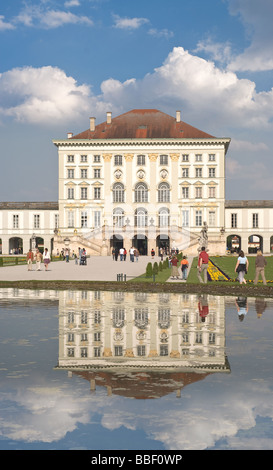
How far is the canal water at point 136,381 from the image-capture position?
560cm

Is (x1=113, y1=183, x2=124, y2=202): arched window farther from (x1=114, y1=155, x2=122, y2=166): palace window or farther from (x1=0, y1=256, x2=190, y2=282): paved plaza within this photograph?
(x1=0, y1=256, x2=190, y2=282): paved plaza

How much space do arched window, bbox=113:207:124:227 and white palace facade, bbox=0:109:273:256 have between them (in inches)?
4.9

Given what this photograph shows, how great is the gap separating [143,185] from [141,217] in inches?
180

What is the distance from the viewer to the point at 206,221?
75750 millimetres

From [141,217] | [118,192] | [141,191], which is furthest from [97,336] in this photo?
[118,192]

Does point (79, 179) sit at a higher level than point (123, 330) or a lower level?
higher

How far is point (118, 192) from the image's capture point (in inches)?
3019

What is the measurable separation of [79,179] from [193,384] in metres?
71.1

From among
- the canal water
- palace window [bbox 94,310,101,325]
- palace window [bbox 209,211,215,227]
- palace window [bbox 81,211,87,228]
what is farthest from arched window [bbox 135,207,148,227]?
the canal water

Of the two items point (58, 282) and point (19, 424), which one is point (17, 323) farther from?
point (58, 282)

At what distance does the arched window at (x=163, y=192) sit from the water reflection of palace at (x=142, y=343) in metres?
59.3

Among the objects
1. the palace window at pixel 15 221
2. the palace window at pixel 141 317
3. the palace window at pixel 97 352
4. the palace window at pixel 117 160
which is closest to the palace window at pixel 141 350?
the palace window at pixel 97 352
